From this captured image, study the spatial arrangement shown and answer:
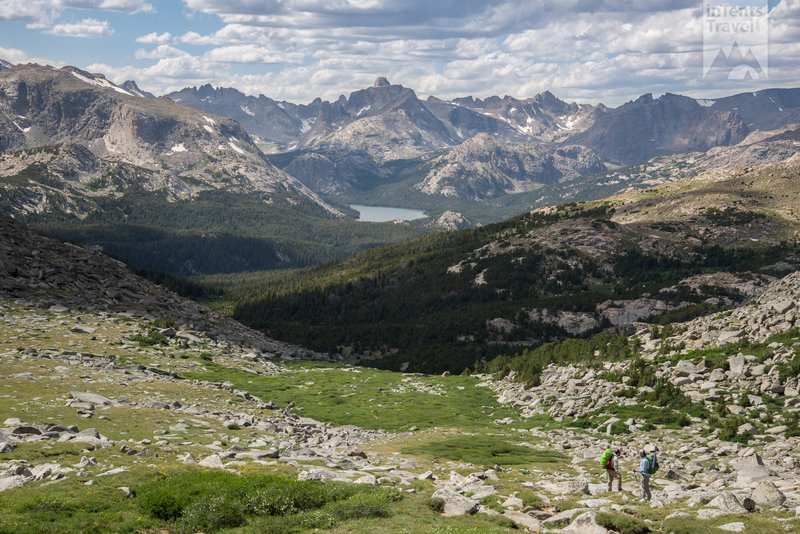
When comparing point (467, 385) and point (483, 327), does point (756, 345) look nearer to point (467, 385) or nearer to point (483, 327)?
point (467, 385)

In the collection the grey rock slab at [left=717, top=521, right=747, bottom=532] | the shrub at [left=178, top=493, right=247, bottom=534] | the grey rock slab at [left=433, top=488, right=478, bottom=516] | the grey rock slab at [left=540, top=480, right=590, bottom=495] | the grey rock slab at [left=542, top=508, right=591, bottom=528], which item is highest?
the shrub at [left=178, top=493, right=247, bottom=534]

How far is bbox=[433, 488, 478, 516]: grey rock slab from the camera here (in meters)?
28.7

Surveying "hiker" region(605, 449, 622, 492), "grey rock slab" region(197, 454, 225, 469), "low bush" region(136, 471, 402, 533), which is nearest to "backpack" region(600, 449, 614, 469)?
"hiker" region(605, 449, 622, 492)

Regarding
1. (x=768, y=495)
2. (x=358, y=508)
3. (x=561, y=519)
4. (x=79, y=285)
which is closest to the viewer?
(x=768, y=495)

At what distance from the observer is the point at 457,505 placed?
29234mm

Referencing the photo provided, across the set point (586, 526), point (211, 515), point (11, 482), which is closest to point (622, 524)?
point (586, 526)

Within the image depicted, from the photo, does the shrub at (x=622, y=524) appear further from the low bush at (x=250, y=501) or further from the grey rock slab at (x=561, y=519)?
the low bush at (x=250, y=501)

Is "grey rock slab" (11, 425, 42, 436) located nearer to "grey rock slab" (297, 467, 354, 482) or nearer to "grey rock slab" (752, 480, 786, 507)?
"grey rock slab" (297, 467, 354, 482)

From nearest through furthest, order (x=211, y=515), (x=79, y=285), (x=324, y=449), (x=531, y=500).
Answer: (x=211, y=515) < (x=531, y=500) < (x=324, y=449) < (x=79, y=285)

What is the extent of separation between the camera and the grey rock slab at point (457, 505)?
1132 inches

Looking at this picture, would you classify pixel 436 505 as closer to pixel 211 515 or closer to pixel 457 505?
pixel 457 505

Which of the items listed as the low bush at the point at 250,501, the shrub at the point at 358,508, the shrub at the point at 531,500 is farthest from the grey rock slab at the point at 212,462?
the shrub at the point at 531,500

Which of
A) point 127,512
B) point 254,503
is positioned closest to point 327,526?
point 254,503

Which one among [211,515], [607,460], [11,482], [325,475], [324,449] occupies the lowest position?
[324,449]
